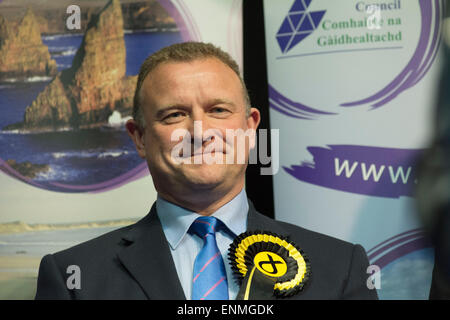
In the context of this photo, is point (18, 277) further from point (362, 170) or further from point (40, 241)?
point (362, 170)

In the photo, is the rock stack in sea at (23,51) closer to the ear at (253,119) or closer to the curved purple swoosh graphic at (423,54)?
the ear at (253,119)

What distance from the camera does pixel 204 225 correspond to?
59.7 inches

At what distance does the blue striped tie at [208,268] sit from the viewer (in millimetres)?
1431

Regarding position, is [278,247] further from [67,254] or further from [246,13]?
[246,13]

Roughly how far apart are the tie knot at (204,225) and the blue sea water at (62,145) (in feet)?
2.33

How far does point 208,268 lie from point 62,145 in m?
0.94

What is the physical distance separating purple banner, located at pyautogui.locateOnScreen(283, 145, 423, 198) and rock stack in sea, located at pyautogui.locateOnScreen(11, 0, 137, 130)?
751mm

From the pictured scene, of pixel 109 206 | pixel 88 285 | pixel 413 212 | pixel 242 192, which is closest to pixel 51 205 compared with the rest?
pixel 109 206

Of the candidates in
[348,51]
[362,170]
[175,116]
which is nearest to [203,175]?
[175,116]

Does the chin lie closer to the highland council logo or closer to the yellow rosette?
the yellow rosette

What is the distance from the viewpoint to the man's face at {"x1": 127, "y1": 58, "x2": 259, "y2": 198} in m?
1.50

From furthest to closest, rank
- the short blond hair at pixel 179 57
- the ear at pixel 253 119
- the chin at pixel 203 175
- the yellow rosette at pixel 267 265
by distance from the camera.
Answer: the ear at pixel 253 119
the short blond hair at pixel 179 57
the chin at pixel 203 175
the yellow rosette at pixel 267 265

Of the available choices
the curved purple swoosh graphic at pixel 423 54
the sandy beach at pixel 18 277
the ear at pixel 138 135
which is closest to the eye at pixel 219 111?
the ear at pixel 138 135

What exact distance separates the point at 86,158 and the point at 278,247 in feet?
3.19
